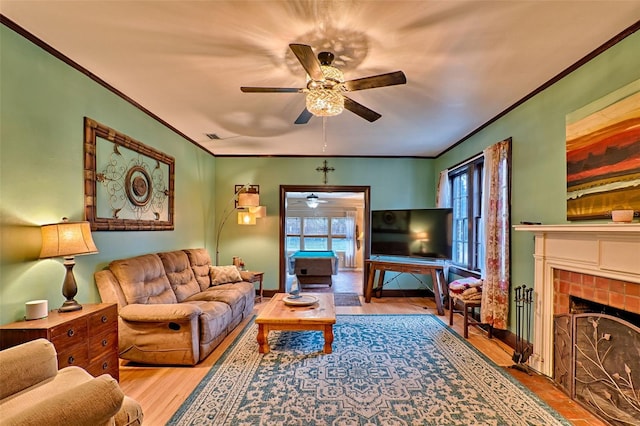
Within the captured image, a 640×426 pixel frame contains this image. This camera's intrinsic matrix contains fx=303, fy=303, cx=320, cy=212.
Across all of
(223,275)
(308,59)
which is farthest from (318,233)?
(308,59)

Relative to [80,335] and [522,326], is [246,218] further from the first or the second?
[522,326]

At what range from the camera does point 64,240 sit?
7.25 feet

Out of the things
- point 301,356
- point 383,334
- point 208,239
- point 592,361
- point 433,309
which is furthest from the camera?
point 208,239

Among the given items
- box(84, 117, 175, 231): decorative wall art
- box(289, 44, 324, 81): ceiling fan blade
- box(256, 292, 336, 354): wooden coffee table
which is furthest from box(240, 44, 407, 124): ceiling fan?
box(256, 292, 336, 354): wooden coffee table

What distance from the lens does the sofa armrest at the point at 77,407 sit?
1.03 meters

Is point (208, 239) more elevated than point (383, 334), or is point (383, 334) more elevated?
point (208, 239)

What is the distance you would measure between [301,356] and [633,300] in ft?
8.75

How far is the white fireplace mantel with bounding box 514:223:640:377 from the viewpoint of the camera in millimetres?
1979

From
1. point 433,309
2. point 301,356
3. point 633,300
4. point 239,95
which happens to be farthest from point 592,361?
point 239,95

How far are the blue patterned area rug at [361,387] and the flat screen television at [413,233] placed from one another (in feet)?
5.40

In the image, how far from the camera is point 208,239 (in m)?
5.52

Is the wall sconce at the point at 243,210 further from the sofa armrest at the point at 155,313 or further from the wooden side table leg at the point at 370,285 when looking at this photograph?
the sofa armrest at the point at 155,313

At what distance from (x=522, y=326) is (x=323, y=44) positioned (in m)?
3.29

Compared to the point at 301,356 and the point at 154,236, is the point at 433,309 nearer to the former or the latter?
the point at 301,356
